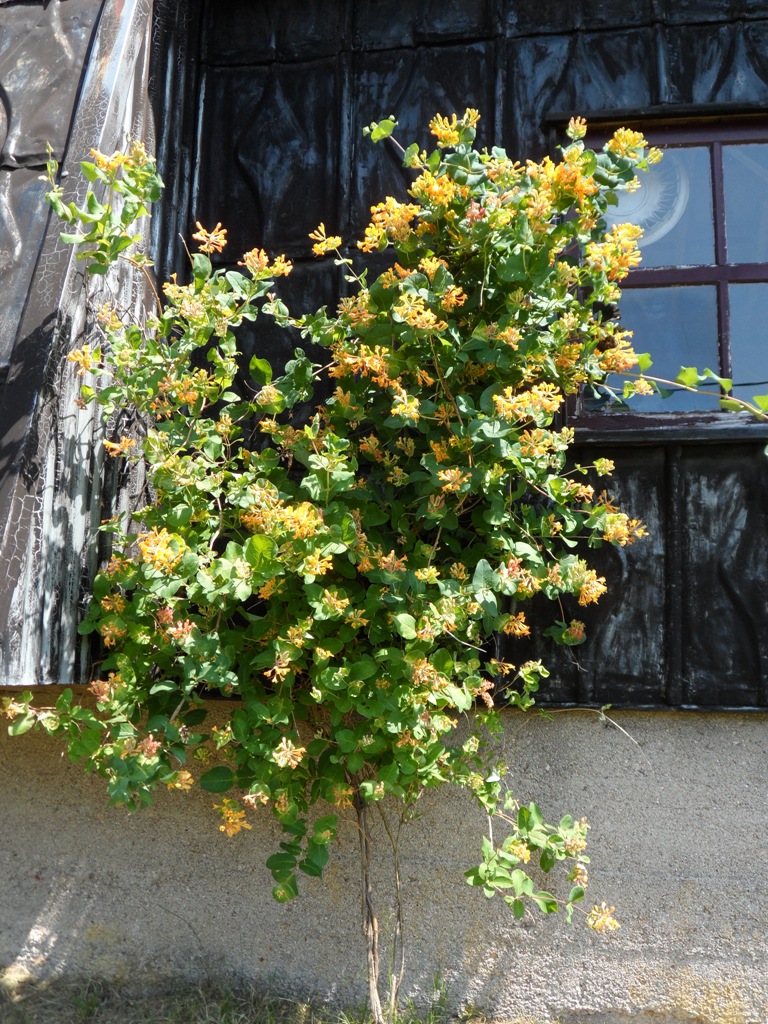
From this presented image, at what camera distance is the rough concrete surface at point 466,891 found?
318 centimetres

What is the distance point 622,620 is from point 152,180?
6.90 feet

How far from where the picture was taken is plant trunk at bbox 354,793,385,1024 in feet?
9.77

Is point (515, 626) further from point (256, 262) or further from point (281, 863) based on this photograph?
point (256, 262)

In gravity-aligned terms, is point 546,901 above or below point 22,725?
below

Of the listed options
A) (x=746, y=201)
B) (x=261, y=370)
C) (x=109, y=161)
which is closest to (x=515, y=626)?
(x=261, y=370)

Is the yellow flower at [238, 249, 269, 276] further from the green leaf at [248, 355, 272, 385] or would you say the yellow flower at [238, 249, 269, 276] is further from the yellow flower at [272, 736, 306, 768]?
the yellow flower at [272, 736, 306, 768]

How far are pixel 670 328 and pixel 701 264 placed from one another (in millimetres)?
272

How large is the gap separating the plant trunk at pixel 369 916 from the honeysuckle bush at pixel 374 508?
1.7 inches

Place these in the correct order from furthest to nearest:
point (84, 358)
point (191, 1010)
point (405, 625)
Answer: point (191, 1010) < point (84, 358) < point (405, 625)

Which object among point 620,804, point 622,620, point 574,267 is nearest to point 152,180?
point 574,267

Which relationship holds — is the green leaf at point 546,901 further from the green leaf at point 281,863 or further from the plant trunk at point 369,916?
the green leaf at point 281,863

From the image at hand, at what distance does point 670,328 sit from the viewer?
355cm

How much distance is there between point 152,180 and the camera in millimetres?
2803

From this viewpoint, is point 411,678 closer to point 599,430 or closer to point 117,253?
point 599,430
